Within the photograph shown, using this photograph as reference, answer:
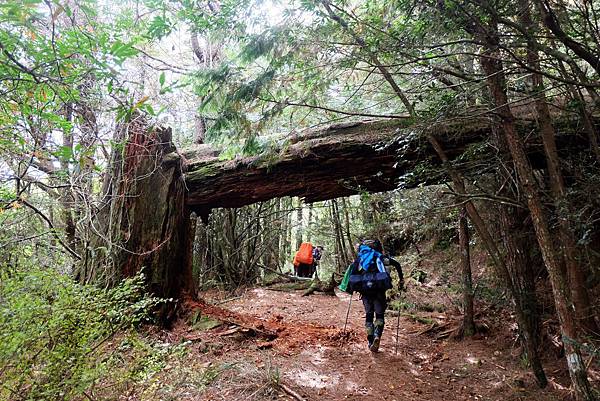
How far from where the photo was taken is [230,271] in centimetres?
1048

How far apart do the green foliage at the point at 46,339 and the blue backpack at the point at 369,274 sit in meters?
3.63

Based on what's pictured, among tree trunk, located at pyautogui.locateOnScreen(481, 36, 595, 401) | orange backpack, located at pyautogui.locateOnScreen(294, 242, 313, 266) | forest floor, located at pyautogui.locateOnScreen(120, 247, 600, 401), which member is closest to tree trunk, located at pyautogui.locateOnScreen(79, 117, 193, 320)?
forest floor, located at pyautogui.locateOnScreen(120, 247, 600, 401)

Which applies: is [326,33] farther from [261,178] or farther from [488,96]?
[261,178]

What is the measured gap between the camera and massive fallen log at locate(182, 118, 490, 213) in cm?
488

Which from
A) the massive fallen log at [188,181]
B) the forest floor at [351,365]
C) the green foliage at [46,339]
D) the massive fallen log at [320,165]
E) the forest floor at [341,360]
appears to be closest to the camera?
the green foliage at [46,339]

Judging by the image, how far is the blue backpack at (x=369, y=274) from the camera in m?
5.29

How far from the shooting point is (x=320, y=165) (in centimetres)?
557

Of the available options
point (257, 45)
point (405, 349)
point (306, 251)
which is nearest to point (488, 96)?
point (257, 45)

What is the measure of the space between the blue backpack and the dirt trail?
1.00 m

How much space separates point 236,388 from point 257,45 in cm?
400

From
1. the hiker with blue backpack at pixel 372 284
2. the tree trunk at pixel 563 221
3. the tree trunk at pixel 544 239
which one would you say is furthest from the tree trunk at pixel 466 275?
the tree trunk at pixel 544 239

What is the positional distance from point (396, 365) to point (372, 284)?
1.15 meters

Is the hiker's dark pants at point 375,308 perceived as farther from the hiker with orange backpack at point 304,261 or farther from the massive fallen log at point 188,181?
the hiker with orange backpack at point 304,261

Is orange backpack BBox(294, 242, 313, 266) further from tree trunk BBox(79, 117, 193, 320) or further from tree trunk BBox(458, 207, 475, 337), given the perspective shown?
tree trunk BBox(458, 207, 475, 337)
